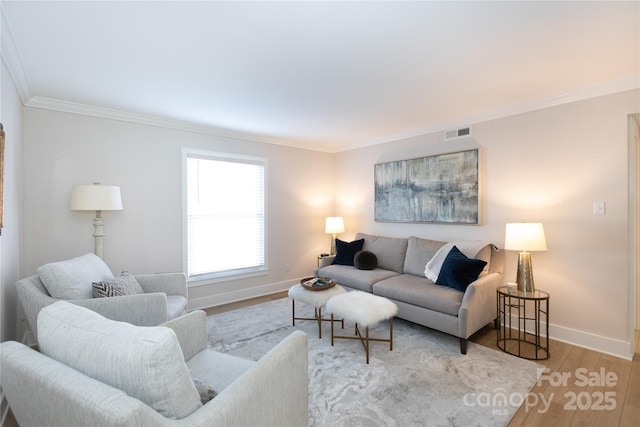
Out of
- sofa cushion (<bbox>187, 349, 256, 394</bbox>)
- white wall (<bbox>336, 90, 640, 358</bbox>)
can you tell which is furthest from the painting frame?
sofa cushion (<bbox>187, 349, 256, 394</bbox>)

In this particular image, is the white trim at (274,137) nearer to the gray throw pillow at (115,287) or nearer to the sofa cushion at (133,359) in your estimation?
the gray throw pillow at (115,287)

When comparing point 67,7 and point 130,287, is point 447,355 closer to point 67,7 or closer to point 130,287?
point 130,287

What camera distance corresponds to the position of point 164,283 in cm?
303

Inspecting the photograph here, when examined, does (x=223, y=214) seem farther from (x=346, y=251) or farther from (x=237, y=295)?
(x=346, y=251)

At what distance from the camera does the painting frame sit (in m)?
3.68

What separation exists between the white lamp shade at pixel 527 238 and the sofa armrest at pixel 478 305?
0.45 metres

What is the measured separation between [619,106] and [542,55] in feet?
3.77

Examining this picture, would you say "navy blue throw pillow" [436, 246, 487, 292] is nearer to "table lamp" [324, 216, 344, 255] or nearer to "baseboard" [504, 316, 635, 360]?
"baseboard" [504, 316, 635, 360]

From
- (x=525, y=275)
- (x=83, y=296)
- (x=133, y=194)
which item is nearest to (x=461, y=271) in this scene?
(x=525, y=275)

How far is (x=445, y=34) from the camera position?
1.98 m

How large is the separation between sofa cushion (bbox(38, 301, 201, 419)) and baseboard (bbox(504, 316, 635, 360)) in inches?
130

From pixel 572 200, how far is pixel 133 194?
4.75 metres

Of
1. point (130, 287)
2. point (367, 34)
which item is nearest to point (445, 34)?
point (367, 34)

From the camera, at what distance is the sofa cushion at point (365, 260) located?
13.5 ft
